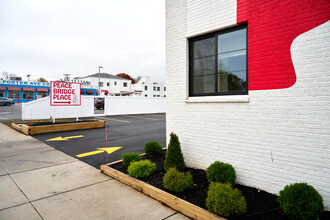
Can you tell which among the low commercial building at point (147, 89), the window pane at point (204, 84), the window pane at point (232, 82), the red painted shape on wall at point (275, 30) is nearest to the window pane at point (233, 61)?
the window pane at point (232, 82)

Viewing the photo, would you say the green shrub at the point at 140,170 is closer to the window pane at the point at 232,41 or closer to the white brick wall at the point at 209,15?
the window pane at the point at 232,41

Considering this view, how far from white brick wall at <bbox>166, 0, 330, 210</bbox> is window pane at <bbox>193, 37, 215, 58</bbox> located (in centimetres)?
26

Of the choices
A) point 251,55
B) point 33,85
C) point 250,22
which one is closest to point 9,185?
point 251,55

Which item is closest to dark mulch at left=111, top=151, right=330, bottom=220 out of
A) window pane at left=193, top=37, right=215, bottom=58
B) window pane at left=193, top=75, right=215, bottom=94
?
window pane at left=193, top=75, right=215, bottom=94

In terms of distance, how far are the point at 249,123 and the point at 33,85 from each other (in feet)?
175

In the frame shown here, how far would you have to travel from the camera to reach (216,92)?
4652 millimetres

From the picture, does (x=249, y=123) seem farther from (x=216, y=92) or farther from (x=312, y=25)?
(x=312, y=25)

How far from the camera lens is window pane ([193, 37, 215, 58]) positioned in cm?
477

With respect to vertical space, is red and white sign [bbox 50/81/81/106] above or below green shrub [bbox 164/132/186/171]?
above

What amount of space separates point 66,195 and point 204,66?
4158mm

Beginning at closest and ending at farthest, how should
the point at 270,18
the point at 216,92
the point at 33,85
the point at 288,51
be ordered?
1. the point at 288,51
2. the point at 270,18
3. the point at 216,92
4. the point at 33,85

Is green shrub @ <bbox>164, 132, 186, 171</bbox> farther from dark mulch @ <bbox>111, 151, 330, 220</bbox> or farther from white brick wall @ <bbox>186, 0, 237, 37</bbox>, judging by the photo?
white brick wall @ <bbox>186, 0, 237, 37</bbox>

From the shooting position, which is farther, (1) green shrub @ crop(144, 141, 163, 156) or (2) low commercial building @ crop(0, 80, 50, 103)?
(2) low commercial building @ crop(0, 80, 50, 103)

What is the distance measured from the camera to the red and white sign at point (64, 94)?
12609mm
